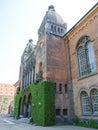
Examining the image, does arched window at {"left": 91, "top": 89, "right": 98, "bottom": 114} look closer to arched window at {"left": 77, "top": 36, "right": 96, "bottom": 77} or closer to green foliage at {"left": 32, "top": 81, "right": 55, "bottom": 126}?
arched window at {"left": 77, "top": 36, "right": 96, "bottom": 77}

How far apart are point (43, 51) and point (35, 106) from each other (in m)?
6.91

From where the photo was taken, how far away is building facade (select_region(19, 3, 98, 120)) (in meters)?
15.7

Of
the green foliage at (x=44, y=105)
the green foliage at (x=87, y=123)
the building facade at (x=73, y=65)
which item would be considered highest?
the building facade at (x=73, y=65)

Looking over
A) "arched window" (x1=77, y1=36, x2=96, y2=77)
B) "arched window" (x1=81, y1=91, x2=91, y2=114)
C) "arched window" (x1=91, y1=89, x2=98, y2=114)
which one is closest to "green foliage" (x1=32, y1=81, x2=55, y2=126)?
"arched window" (x1=81, y1=91, x2=91, y2=114)

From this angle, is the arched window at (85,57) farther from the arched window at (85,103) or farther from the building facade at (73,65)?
the arched window at (85,103)

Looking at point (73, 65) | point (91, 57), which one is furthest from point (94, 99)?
point (73, 65)

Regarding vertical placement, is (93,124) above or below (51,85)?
below

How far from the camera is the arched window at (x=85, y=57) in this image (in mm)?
16266

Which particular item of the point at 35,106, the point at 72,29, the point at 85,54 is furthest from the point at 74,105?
the point at 72,29

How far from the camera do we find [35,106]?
18.6 m

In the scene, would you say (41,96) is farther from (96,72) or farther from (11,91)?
(11,91)

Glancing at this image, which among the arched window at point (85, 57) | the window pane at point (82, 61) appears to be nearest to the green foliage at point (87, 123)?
the arched window at point (85, 57)

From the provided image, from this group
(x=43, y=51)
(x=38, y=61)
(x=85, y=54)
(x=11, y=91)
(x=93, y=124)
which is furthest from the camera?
(x=11, y=91)

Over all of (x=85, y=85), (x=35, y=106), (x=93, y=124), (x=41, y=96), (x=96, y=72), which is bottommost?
(x=93, y=124)
